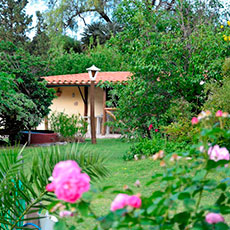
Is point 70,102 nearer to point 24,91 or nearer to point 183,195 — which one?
point 24,91

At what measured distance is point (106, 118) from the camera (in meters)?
18.4

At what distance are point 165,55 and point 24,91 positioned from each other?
6031mm

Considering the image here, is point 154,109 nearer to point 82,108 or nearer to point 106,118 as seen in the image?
point 106,118

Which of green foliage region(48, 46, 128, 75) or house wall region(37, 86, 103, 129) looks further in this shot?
green foliage region(48, 46, 128, 75)

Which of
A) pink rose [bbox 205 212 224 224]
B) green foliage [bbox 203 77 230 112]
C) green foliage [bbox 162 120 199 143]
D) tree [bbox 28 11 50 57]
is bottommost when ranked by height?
green foliage [bbox 162 120 199 143]

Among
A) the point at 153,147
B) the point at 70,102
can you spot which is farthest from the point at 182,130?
the point at 70,102

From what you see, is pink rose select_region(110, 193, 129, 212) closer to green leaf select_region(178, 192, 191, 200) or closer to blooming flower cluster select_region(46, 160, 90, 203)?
blooming flower cluster select_region(46, 160, 90, 203)

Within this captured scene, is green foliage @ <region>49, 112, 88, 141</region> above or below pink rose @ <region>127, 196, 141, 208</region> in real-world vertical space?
below

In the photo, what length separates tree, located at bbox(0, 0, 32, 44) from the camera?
2620 cm

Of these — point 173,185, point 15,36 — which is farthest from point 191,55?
point 15,36

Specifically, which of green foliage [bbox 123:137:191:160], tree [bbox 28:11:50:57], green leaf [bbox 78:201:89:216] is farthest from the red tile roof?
green leaf [bbox 78:201:89:216]

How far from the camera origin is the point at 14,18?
86.6ft

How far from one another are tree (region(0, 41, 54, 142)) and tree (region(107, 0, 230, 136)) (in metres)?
3.57

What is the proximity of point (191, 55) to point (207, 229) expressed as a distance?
826 cm
